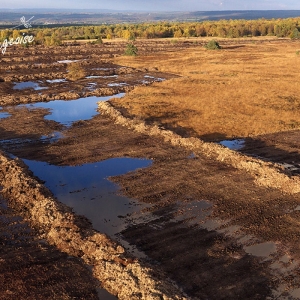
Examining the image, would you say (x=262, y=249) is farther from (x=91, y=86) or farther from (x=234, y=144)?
(x=91, y=86)

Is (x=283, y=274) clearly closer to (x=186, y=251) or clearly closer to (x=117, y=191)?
(x=186, y=251)

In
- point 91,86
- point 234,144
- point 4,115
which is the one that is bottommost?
point 234,144

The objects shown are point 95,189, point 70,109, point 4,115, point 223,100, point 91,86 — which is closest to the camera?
point 95,189

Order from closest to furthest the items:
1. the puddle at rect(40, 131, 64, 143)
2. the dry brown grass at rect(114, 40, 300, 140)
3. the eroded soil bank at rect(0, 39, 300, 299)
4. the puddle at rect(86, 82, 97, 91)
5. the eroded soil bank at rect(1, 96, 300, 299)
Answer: the eroded soil bank at rect(0, 39, 300, 299)
the eroded soil bank at rect(1, 96, 300, 299)
the puddle at rect(40, 131, 64, 143)
the dry brown grass at rect(114, 40, 300, 140)
the puddle at rect(86, 82, 97, 91)

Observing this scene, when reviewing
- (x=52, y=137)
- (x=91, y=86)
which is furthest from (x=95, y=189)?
(x=91, y=86)

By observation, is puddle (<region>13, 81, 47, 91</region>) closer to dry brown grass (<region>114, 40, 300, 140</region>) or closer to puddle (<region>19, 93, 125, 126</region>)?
puddle (<region>19, 93, 125, 126</region>)

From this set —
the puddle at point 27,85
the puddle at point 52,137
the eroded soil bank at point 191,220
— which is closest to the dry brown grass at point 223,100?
the eroded soil bank at point 191,220

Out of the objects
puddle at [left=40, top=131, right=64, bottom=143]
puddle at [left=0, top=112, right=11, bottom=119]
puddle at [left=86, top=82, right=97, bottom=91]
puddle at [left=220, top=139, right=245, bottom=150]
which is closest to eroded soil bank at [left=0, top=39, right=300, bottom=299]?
puddle at [left=40, top=131, right=64, bottom=143]
